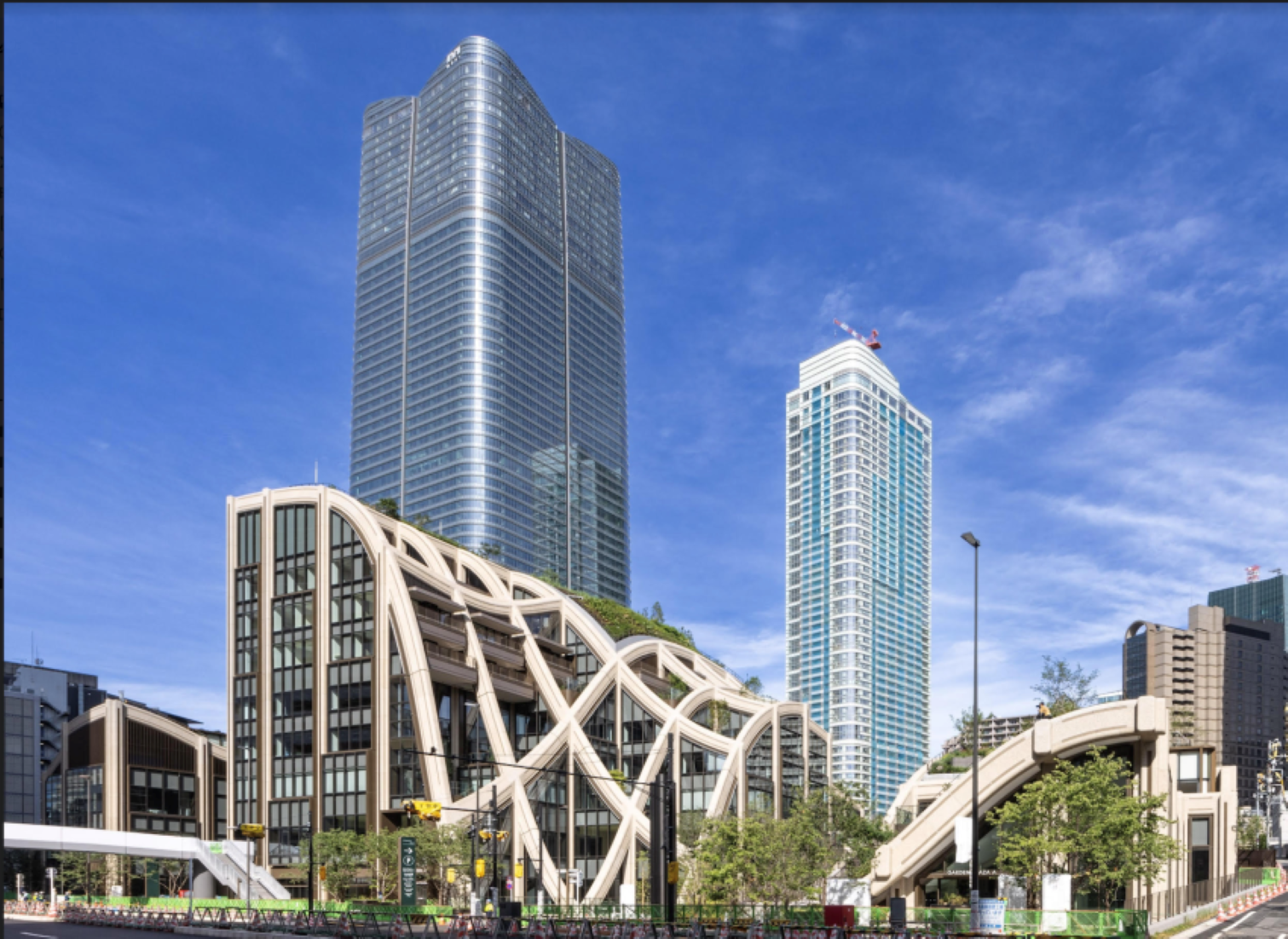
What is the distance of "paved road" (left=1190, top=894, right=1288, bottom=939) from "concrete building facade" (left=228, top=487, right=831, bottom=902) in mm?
47118

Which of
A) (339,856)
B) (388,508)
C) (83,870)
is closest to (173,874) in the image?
(83,870)

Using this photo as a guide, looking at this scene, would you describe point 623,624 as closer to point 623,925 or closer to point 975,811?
point 623,925

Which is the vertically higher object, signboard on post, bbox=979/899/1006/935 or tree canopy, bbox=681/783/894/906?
signboard on post, bbox=979/899/1006/935

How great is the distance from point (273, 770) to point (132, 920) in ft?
131

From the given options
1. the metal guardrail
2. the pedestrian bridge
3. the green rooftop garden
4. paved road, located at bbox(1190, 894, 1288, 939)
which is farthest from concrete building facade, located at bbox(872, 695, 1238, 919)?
the green rooftop garden

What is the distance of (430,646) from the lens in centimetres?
10019

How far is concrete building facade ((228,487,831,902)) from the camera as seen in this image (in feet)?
316

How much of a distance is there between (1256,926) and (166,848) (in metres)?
75.8

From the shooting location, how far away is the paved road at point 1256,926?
4362 centimetres

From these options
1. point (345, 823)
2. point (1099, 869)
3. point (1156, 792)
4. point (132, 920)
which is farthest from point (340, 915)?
point (345, 823)

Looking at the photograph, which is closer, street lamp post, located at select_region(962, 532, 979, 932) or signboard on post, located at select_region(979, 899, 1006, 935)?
street lamp post, located at select_region(962, 532, 979, 932)

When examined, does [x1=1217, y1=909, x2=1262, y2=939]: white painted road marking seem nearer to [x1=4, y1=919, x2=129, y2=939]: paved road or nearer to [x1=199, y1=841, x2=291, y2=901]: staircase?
[x1=4, y1=919, x2=129, y2=939]: paved road

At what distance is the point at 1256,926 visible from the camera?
47875 millimetres

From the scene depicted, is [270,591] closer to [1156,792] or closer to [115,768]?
[115,768]
